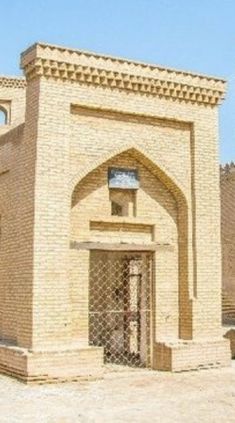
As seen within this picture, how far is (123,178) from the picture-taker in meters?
10.2

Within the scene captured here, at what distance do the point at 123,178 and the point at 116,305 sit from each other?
9.07 ft

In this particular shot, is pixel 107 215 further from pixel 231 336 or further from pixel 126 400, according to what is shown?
pixel 231 336

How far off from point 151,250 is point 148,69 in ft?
10.4

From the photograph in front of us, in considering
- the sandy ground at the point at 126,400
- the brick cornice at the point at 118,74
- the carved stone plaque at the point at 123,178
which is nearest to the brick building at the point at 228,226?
the brick cornice at the point at 118,74

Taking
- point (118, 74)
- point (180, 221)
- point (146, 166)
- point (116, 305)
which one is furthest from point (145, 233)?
point (118, 74)

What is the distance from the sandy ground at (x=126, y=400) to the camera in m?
6.62

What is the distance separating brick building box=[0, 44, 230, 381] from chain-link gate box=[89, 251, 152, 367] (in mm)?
31

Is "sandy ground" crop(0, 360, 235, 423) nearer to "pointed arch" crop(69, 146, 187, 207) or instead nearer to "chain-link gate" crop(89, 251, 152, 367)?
"chain-link gate" crop(89, 251, 152, 367)

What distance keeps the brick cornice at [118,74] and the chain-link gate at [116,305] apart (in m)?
3.12

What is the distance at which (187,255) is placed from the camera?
34.4ft

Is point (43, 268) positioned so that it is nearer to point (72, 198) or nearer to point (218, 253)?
Result: point (72, 198)

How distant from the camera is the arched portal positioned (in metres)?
9.83

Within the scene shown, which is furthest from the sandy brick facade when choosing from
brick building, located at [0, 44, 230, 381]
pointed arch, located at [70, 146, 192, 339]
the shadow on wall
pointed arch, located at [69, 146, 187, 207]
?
pointed arch, located at [69, 146, 187, 207]

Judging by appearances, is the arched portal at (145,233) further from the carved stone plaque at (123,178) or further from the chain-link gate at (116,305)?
the chain-link gate at (116,305)
